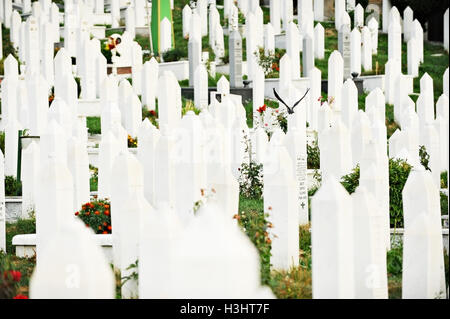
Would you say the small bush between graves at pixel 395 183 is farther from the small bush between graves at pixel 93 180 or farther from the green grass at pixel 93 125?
the green grass at pixel 93 125

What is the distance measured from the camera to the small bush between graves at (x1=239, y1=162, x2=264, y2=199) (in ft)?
35.7

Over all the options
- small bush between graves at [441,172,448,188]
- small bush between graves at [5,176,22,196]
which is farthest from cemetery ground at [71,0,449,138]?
small bush between graves at [5,176,22,196]

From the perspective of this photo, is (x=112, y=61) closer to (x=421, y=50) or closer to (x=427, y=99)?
(x=421, y=50)

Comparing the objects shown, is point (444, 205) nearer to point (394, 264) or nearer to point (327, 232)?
point (394, 264)

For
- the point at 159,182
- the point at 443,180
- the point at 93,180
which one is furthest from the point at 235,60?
the point at 159,182

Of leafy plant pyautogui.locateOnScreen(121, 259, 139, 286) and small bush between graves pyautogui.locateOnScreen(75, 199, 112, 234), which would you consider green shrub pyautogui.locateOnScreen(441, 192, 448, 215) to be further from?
leafy plant pyautogui.locateOnScreen(121, 259, 139, 286)

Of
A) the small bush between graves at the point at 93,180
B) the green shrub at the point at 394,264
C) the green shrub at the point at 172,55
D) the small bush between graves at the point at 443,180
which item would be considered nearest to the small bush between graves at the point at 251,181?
the small bush between graves at the point at 93,180

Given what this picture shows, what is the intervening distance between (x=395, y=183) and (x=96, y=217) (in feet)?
9.58

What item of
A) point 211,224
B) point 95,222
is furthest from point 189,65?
point 211,224

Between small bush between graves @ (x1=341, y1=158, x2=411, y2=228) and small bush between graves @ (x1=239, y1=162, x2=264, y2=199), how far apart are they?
1.11m

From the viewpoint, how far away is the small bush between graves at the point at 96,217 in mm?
8844

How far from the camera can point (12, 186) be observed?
38.0ft

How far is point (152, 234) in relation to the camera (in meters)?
5.09

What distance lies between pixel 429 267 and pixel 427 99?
7.83 metres
